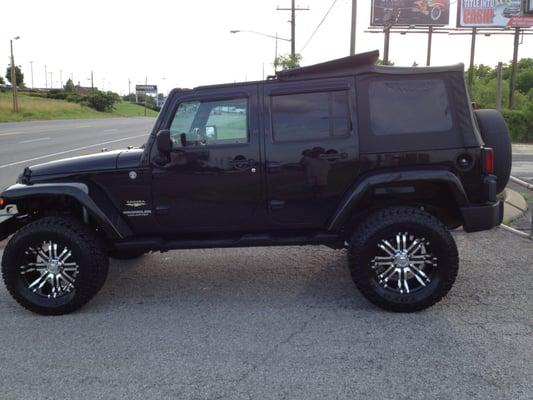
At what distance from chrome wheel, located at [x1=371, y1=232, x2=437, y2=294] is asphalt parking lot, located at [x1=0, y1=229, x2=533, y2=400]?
269 mm

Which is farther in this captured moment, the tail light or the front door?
the front door

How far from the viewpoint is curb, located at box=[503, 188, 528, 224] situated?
753 cm

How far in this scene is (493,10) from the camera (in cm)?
3681

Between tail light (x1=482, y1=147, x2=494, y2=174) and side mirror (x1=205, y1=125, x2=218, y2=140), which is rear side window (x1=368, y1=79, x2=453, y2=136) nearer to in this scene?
tail light (x1=482, y1=147, x2=494, y2=174)

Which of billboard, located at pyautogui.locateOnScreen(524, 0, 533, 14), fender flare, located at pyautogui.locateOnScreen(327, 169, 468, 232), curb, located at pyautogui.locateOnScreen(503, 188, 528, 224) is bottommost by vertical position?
curb, located at pyautogui.locateOnScreen(503, 188, 528, 224)

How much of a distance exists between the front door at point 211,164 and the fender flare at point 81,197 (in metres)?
0.37

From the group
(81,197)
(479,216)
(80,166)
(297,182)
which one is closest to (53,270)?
(81,197)

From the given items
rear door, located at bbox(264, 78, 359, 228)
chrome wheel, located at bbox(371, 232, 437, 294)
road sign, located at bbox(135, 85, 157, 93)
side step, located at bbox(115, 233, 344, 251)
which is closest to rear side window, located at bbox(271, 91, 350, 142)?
rear door, located at bbox(264, 78, 359, 228)

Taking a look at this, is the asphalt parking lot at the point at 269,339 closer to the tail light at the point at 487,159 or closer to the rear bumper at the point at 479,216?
the rear bumper at the point at 479,216

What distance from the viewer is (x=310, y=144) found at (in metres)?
4.47

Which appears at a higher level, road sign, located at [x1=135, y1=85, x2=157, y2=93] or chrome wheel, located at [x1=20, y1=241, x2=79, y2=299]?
road sign, located at [x1=135, y1=85, x2=157, y2=93]

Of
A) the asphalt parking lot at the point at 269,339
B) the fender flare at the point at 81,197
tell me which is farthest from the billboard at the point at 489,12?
the fender flare at the point at 81,197

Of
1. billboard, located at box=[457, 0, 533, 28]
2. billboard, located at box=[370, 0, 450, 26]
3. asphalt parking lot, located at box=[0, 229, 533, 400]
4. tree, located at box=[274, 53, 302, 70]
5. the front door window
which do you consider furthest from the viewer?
billboard, located at box=[370, 0, 450, 26]

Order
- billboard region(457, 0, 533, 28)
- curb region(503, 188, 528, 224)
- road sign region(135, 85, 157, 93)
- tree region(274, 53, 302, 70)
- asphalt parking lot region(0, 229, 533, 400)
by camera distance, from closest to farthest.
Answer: asphalt parking lot region(0, 229, 533, 400) < curb region(503, 188, 528, 224) < tree region(274, 53, 302, 70) < billboard region(457, 0, 533, 28) < road sign region(135, 85, 157, 93)
